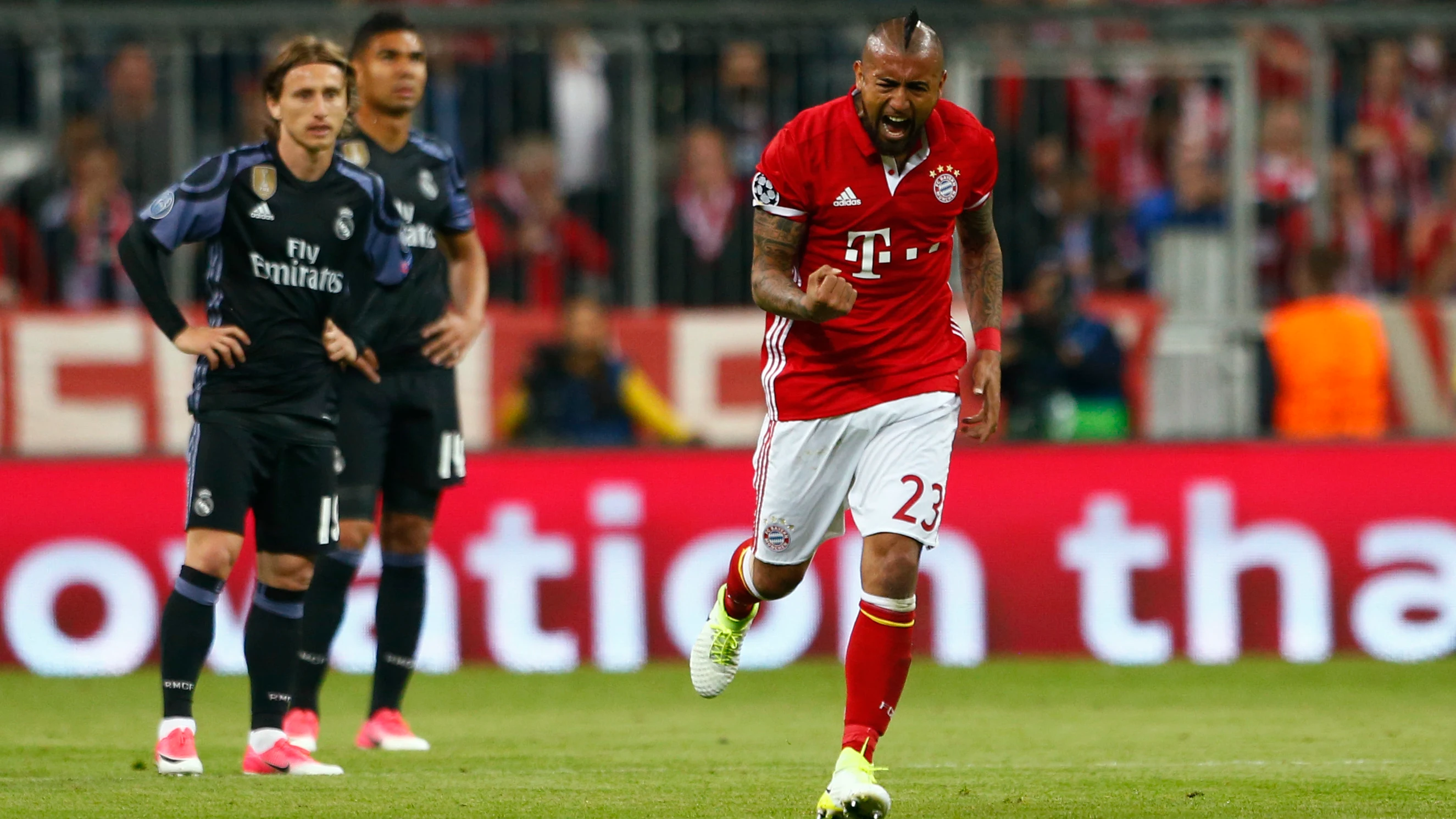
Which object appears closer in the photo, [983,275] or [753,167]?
[983,275]

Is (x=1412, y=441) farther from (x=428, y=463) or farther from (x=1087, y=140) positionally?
(x=428, y=463)

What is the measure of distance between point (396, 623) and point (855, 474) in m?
2.60

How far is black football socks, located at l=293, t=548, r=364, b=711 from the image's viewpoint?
27.9 ft

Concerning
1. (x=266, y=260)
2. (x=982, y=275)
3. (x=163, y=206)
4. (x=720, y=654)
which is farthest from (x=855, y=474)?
(x=163, y=206)

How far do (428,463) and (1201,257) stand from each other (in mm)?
6829

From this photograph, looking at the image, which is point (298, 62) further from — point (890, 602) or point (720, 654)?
point (890, 602)

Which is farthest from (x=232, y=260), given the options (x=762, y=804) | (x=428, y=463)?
(x=762, y=804)

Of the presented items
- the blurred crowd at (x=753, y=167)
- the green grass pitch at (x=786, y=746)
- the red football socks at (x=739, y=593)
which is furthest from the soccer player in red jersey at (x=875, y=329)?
the blurred crowd at (x=753, y=167)

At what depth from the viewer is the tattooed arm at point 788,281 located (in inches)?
250

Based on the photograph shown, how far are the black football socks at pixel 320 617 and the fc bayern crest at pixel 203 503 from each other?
119cm

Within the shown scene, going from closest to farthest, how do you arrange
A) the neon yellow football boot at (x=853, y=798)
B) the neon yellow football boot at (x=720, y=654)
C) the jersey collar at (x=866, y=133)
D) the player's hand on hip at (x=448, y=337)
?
the neon yellow football boot at (x=853, y=798)
the jersey collar at (x=866, y=133)
the neon yellow football boot at (x=720, y=654)
the player's hand on hip at (x=448, y=337)

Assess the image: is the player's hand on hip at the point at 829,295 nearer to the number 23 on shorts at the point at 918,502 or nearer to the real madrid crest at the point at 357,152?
the number 23 on shorts at the point at 918,502

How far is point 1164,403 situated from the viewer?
13.5 meters

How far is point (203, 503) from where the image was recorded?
23.9 feet
